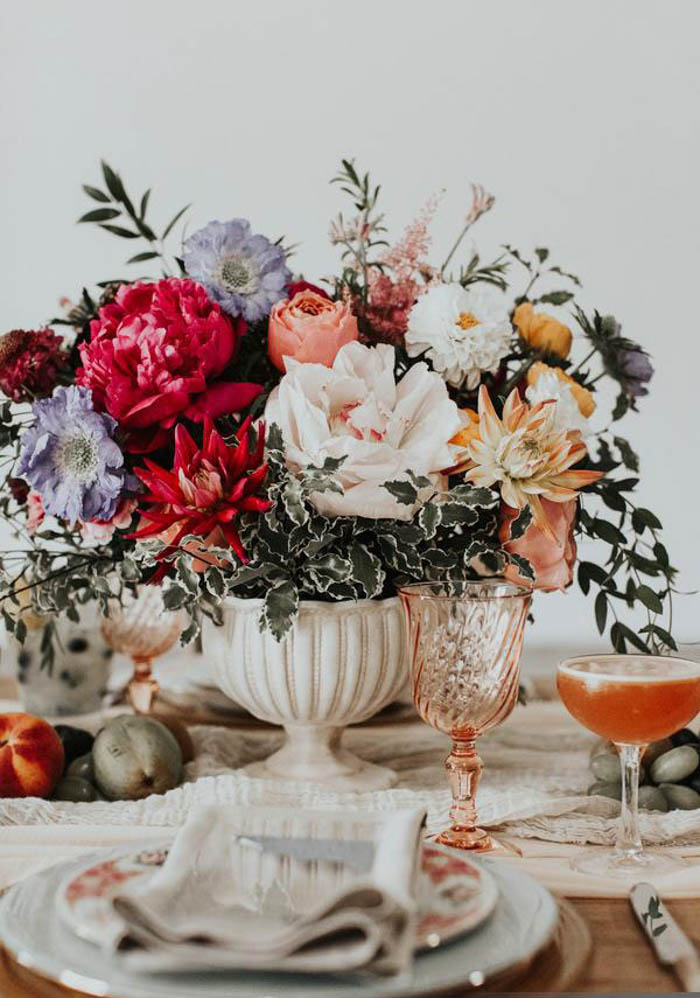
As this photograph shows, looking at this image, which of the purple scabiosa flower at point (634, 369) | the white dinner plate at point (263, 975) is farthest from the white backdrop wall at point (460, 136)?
the white dinner plate at point (263, 975)

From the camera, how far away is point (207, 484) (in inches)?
36.4

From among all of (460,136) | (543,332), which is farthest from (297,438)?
(460,136)

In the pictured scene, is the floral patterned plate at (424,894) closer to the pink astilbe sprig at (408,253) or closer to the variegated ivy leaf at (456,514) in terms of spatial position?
the variegated ivy leaf at (456,514)

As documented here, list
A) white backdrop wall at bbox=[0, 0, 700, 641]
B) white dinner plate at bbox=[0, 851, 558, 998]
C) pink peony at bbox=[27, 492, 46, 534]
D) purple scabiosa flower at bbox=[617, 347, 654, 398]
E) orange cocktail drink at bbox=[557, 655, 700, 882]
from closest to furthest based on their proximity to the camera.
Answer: white dinner plate at bbox=[0, 851, 558, 998]
orange cocktail drink at bbox=[557, 655, 700, 882]
pink peony at bbox=[27, 492, 46, 534]
purple scabiosa flower at bbox=[617, 347, 654, 398]
white backdrop wall at bbox=[0, 0, 700, 641]

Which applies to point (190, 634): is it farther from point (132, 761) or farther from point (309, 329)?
point (309, 329)

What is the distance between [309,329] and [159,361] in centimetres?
13

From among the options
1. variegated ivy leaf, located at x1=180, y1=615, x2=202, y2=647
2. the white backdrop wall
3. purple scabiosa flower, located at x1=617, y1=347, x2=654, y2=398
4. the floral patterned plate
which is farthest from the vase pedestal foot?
the white backdrop wall

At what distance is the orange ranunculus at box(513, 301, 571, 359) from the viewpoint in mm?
1111

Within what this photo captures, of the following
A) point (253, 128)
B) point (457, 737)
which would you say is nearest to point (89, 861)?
point (457, 737)

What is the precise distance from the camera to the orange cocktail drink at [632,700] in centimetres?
85

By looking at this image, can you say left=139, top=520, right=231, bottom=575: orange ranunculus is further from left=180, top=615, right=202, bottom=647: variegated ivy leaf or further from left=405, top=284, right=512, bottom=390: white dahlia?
left=405, top=284, right=512, bottom=390: white dahlia

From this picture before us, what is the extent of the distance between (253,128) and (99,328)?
74.4 inches

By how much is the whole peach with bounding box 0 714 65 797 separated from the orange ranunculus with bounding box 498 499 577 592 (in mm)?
432

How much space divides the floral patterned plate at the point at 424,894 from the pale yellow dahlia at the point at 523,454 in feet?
1.07
